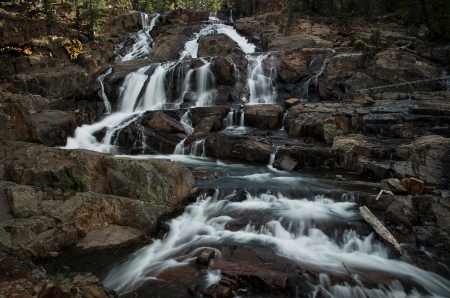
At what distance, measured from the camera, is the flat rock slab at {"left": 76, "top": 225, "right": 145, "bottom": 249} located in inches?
287

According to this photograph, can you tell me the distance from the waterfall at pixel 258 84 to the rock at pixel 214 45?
5927mm

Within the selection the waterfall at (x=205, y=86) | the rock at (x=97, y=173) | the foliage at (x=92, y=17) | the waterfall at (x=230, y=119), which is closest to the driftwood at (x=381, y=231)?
the rock at (x=97, y=173)

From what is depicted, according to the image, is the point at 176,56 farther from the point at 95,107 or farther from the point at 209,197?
the point at 209,197

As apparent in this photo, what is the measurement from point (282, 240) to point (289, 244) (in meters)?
0.23

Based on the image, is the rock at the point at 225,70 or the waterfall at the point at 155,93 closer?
the waterfall at the point at 155,93

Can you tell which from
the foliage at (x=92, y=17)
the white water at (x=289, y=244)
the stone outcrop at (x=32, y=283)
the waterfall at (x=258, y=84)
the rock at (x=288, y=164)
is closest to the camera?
the stone outcrop at (x=32, y=283)

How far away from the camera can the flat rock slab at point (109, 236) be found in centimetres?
730

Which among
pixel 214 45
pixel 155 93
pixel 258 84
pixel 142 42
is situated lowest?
pixel 155 93

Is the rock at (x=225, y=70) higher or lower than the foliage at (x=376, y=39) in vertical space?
lower

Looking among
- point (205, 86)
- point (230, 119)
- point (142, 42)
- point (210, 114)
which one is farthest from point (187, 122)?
point (142, 42)

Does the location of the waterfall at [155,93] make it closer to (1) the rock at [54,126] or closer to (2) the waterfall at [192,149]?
(1) the rock at [54,126]

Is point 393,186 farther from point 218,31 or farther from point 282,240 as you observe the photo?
point 218,31

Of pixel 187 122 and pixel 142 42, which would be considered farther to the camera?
pixel 142 42

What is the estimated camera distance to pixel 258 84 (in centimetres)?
2027
